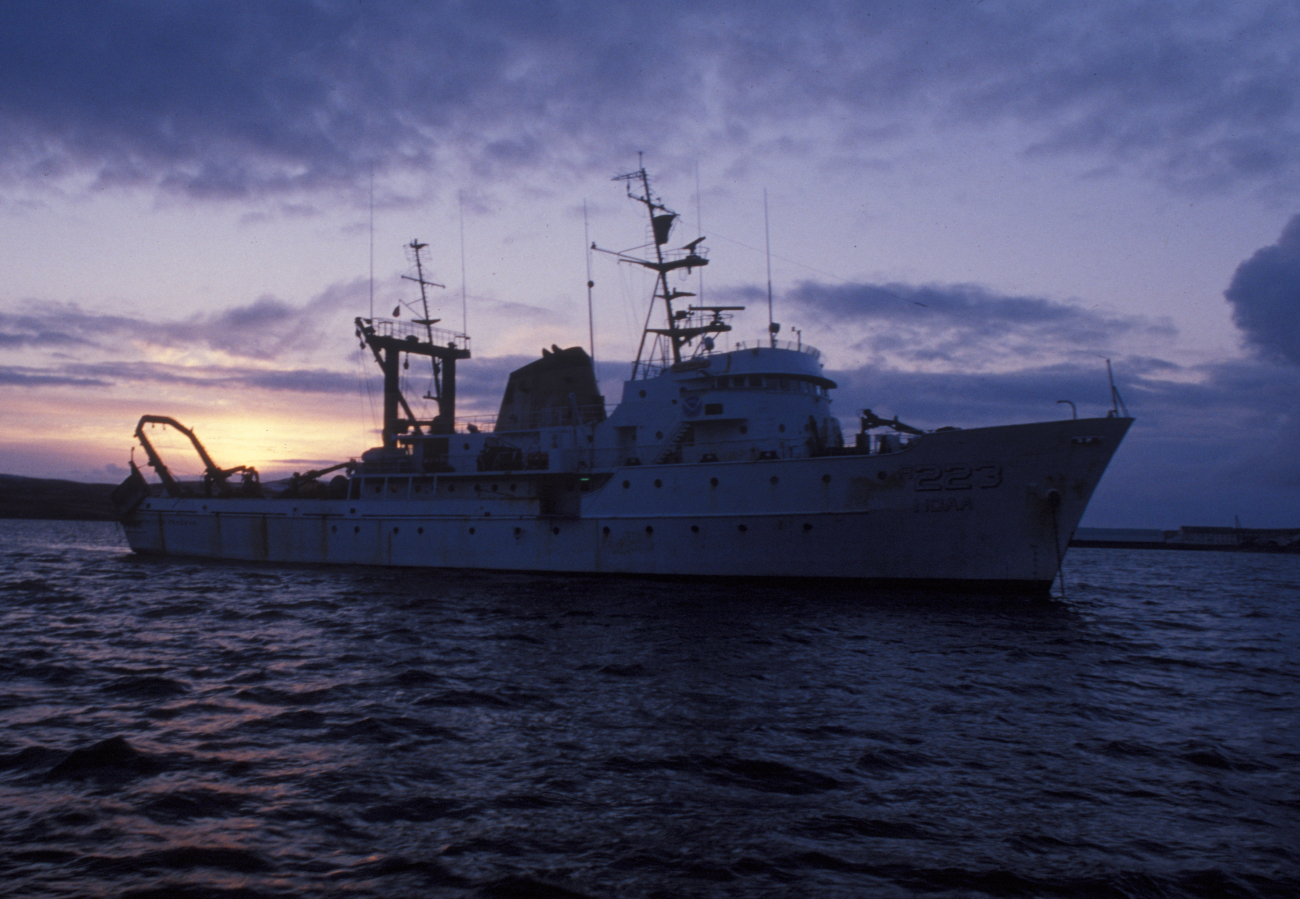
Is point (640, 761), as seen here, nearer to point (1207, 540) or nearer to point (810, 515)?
point (810, 515)

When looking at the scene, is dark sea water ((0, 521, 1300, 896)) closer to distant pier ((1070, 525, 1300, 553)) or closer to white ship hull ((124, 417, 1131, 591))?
white ship hull ((124, 417, 1131, 591))

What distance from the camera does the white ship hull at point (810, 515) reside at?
1867 cm

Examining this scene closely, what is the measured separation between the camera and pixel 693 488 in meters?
21.9

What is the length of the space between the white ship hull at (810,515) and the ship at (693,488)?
5 cm

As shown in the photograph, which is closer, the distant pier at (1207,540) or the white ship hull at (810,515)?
the white ship hull at (810,515)

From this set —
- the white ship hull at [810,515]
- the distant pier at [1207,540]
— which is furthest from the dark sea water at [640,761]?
the distant pier at [1207,540]

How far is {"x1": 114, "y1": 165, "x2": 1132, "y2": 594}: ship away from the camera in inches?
746

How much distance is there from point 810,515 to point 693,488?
145 inches

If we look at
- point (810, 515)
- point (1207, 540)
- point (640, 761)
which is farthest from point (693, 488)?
point (1207, 540)

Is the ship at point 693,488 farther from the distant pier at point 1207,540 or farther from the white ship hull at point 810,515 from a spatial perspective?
the distant pier at point 1207,540

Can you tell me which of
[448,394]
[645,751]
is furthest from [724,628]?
[448,394]

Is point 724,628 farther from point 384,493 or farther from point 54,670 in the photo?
point 384,493

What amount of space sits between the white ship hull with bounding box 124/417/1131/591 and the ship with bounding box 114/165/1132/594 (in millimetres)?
49

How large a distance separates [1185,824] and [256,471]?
38.3 meters
